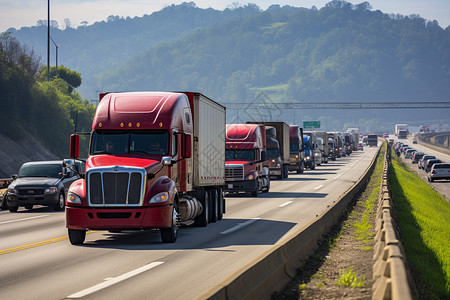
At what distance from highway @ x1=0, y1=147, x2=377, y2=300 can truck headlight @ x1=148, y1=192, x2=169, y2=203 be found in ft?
3.19

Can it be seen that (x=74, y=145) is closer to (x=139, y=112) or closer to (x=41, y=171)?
(x=139, y=112)

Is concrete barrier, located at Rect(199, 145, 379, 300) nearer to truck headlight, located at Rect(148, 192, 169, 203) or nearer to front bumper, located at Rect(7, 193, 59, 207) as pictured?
truck headlight, located at Rect(148, 192, 169, 203)

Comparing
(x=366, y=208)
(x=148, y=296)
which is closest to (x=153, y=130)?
(x=148, y=296)

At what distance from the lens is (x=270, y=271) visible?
9.61 metres

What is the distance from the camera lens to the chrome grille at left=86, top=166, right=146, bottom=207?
627 inches

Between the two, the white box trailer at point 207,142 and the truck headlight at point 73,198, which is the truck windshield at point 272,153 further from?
the truck headlight at point 73,198

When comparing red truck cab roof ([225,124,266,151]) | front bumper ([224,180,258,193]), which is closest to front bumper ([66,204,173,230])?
front bumper ([224,180,258,193])

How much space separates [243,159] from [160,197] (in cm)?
1903

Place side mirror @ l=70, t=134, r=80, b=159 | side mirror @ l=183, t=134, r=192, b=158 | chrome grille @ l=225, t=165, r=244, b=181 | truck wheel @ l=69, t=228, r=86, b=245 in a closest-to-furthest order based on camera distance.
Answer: truck wheel @ l=69, t=228, r=86, b=245 < side mirror @ l=70, t=134, r=80, b=159 < side mirror @ l=183, t=134, r=192, b=158 < chrome grille @ l=225, t=165, r=244, b=181

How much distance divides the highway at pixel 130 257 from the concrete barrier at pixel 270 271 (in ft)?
0.40

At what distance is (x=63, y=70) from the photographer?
123500mm

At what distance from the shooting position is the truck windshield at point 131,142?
17.3 metres

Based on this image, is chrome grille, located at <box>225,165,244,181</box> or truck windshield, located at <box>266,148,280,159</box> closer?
chrome grille, located at <box>225,165,244,181</box>

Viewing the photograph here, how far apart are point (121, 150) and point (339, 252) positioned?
550 centimetres
